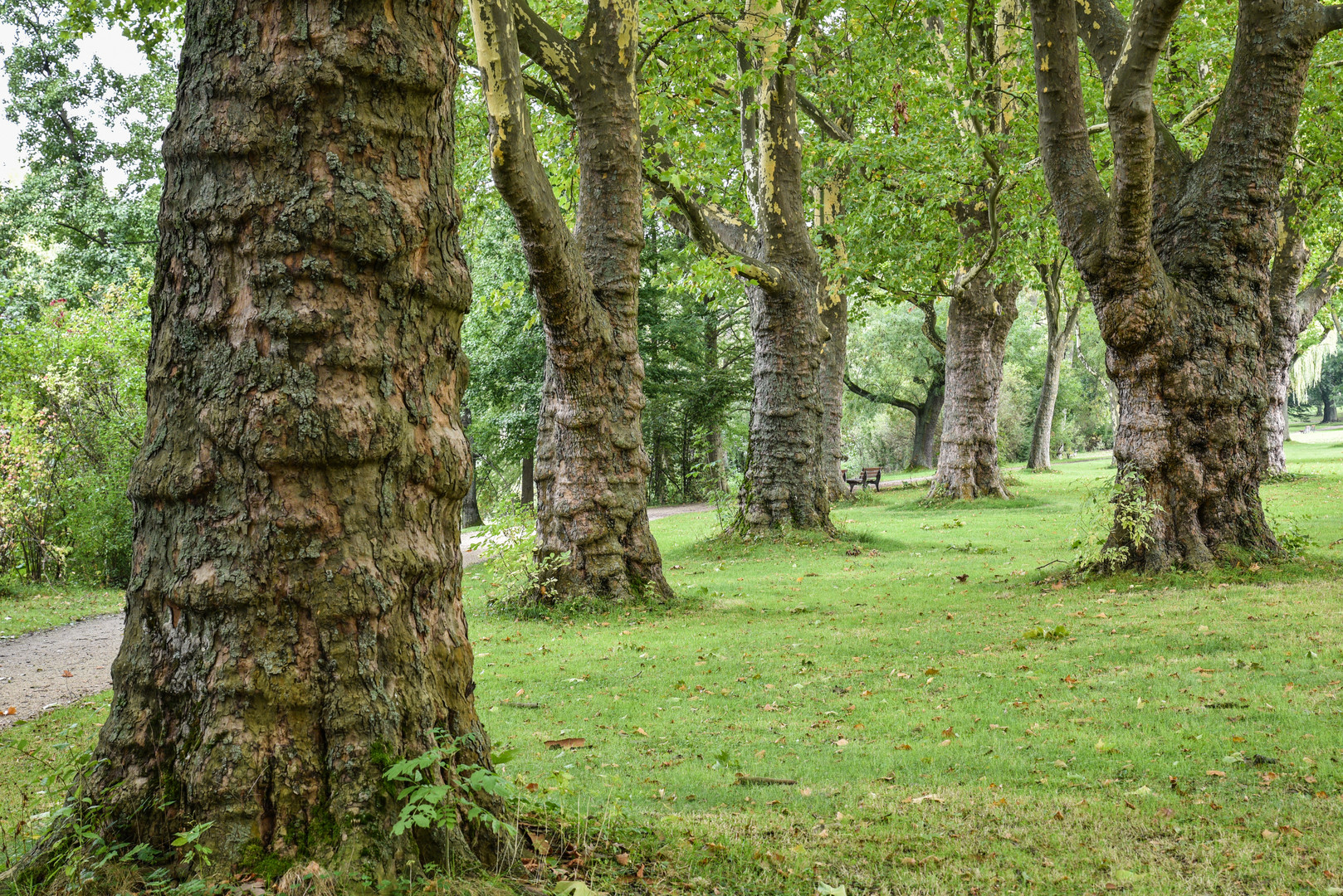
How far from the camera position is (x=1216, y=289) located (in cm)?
944

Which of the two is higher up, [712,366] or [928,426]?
[712,366]

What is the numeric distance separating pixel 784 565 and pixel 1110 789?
930cm

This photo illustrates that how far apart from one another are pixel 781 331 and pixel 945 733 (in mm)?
10591

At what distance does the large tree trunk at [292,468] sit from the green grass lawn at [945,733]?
0.90m

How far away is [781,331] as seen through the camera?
1516 centimetres

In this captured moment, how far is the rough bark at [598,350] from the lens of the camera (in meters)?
9.87

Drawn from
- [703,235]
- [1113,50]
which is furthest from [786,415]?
[1113,50]

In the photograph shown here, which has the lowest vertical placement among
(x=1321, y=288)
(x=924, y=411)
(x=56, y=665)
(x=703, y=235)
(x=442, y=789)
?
(x=56, y=665)

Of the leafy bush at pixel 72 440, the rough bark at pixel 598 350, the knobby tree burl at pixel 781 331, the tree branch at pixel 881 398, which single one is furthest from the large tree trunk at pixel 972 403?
the tree branch at pixel 881 398

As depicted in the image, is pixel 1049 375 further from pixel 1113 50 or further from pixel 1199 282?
pixel 1199 282

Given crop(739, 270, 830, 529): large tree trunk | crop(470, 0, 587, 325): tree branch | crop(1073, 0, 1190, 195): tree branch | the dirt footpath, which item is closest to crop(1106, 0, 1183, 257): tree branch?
crop(1073, 0, 1190, 195): tree branch

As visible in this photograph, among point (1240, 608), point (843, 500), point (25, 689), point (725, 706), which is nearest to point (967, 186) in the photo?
point (843, 500)

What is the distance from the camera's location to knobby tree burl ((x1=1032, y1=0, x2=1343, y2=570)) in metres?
9.09

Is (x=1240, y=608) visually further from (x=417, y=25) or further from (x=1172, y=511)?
(x=417, y=25)
